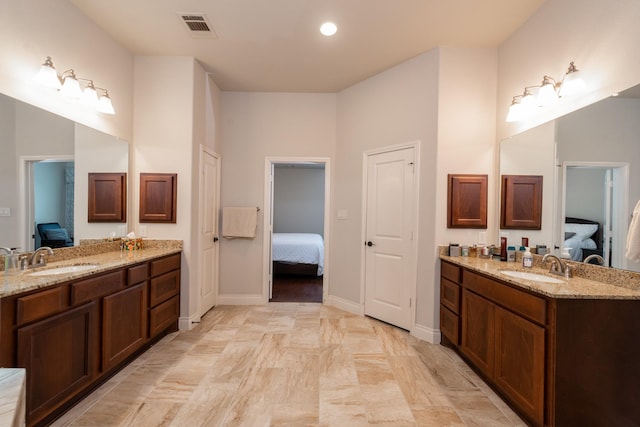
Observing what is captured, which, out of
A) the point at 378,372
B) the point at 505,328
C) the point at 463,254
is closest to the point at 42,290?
the point at 378,372

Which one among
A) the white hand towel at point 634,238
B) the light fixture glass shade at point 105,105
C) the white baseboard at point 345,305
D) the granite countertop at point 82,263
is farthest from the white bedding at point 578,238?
the light fixture glass shade at point 105,105

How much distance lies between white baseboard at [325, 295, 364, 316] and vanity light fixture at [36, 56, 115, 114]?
3.23m

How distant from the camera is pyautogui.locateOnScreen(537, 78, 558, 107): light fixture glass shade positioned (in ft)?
7.56

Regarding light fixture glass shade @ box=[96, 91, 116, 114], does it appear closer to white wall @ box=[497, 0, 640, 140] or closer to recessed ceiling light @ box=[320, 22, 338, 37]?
recessed ceiling light @ box=[320, 22, 338, 37]

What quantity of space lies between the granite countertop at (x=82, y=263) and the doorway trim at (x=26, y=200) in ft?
0.72

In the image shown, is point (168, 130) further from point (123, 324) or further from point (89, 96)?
point (123, 324)

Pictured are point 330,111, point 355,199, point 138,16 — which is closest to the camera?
point 138,16

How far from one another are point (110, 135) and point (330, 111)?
256cm

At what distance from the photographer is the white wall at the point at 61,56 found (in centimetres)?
→ 204

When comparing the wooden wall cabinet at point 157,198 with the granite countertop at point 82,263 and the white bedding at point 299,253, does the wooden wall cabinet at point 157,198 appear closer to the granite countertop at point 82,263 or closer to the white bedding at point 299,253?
the granite countertop at point 82,263

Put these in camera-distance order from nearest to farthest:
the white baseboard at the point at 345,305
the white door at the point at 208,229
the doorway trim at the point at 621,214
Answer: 1. the doorway trim at the point at 621,214
2. the white door at the point at 208,229
3. the white baseboard at the point at 345,305

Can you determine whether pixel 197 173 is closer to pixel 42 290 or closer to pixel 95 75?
pixel 95 75

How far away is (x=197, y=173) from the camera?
3.37m

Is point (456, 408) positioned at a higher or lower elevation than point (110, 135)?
lower
